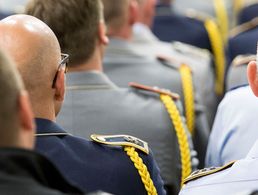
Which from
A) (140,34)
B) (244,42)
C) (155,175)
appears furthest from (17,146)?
(244,42)

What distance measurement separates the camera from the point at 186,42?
4574mm

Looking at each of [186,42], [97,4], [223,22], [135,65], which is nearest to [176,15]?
[186,42]

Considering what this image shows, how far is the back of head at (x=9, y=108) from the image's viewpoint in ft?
4.93

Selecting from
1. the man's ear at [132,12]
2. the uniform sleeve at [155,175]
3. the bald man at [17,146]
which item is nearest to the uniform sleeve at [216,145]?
the uniform sleeve at [155,175]

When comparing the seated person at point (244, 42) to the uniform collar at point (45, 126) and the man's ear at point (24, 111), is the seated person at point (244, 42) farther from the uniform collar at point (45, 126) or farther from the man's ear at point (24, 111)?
the man's ear at point (24, 111)

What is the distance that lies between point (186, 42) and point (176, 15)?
0.21 m

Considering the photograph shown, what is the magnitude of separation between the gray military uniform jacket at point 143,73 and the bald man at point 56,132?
38.5 inches

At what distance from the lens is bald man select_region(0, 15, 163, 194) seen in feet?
6.62

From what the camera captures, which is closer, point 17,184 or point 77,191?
point 17,184

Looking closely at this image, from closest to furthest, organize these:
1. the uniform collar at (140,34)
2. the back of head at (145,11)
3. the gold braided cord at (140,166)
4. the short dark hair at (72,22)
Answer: the gold braided cord at (140,166), the short dark hair at (72,22), the uniform collar at (140,34), the back of head at (145,11)

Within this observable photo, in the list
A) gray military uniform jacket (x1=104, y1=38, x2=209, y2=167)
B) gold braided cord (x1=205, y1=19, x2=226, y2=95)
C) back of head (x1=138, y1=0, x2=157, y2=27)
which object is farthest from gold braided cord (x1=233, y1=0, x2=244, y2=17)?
gray military uniform jacket (x1=104, y1=38, x2=209, y2=167)

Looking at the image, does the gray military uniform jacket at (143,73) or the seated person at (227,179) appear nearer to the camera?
the seated person at (227,179)

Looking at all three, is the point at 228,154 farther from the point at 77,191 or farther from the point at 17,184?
the point at 17,184

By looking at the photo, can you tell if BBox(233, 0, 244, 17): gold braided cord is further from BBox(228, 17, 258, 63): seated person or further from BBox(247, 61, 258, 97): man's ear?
BBox(247, 61, 258, 97): man's ear
